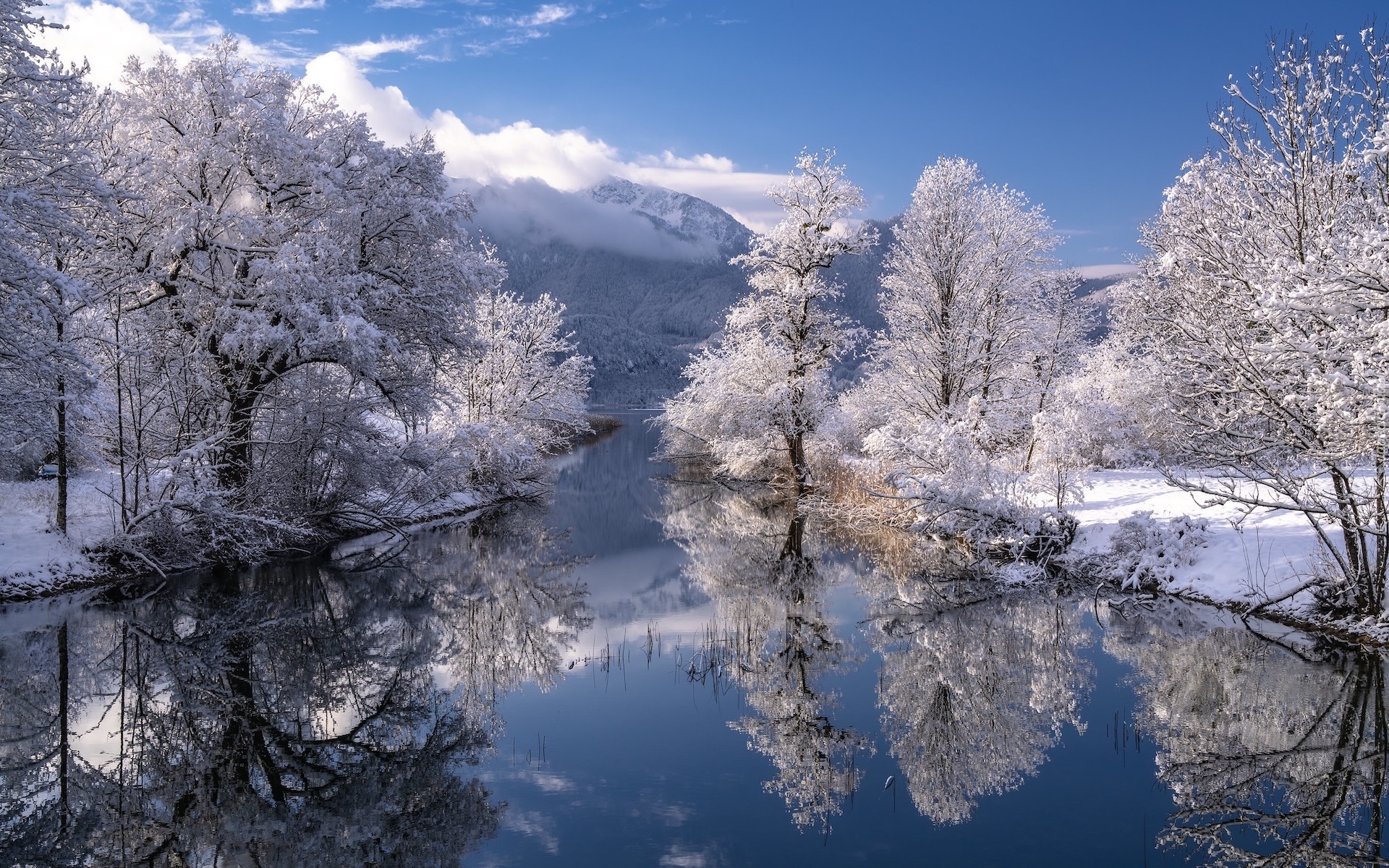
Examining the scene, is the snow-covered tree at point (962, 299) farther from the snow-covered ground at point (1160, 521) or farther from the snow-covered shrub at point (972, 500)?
the snow-covered ground at point (1160, 521)

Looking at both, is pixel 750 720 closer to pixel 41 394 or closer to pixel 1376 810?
pixel 1376 810

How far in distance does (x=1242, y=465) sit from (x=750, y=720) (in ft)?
26.5

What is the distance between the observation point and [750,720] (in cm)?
1010

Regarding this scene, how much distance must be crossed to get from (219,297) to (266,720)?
11.8 meters

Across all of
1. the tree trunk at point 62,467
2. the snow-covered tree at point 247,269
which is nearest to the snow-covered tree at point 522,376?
the snow-covered tree at point 247,269

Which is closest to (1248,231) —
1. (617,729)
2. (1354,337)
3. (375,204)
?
(1354,337)

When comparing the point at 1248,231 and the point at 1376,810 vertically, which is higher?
the point at 1248,231

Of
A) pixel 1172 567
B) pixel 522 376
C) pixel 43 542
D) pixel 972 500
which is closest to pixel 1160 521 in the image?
pixel 1172 567

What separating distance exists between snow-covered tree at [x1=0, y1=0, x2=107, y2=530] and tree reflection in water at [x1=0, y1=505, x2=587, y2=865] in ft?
12.4

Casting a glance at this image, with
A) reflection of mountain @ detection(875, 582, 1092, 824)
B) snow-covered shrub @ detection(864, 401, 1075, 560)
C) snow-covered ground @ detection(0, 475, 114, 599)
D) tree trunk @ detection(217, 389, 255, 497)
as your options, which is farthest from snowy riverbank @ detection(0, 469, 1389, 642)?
reflection of mountain @ detection(875, 582, 1092, 824)

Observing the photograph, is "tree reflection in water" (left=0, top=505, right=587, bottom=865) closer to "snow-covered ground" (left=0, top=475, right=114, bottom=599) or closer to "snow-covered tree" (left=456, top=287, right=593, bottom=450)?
"snow-covered ground" (left=0, top=475, right=114, bottom=599)

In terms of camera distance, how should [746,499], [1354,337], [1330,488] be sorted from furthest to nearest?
[746,499]
[1330,488]
[1354,337]

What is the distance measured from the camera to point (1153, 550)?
15.2m

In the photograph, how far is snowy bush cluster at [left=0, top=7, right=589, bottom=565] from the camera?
13.2m
